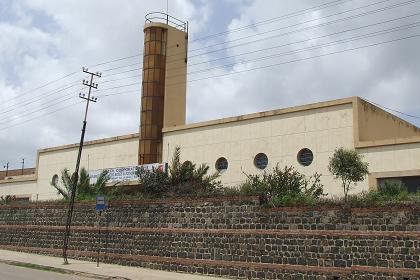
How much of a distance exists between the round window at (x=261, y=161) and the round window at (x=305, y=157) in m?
2.35

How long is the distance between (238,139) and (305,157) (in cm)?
507

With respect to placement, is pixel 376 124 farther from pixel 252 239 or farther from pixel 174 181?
pixel 252 239

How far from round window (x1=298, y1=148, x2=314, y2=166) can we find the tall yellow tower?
12.2m

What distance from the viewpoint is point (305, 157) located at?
28984 millimetres

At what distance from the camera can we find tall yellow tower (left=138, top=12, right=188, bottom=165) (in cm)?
3806

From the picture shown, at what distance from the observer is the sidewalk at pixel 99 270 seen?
19312 millimetres

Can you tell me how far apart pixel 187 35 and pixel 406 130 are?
19.7 m

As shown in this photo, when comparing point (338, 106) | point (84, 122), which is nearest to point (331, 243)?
point (338, 106)

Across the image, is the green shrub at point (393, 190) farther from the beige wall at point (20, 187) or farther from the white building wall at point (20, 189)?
the beige wall at point (20, 187)

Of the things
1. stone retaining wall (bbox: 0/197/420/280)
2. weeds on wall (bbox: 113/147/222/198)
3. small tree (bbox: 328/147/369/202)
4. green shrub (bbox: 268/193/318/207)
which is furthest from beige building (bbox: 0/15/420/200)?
stone retaining wall (bbox: 0/197/420/280)

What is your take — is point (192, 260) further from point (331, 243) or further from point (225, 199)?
point (331, 243)


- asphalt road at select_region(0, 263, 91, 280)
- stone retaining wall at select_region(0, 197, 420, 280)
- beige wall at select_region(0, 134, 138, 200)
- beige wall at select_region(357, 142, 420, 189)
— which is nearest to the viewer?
stone retaining wall at select_region(0, 197, 420, 280)

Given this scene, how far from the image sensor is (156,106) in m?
39.2

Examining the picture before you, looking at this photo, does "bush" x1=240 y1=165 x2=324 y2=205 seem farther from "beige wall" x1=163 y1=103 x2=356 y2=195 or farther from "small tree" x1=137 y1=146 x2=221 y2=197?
"small tree" x1=137 y1=146 x2=221 y2=197
